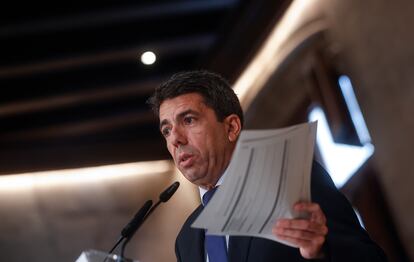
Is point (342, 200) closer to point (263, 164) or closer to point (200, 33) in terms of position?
point (263, 164)

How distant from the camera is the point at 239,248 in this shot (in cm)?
129

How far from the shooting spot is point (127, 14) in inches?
178

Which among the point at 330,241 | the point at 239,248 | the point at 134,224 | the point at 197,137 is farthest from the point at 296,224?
the point at 197,137

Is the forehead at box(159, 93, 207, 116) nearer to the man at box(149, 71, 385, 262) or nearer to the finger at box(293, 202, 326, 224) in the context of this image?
the man at box(149, 71, 385, 262)

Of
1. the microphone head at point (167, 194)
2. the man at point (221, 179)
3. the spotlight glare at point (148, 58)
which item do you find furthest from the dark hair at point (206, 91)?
the spotlight glare at point (148, 58)

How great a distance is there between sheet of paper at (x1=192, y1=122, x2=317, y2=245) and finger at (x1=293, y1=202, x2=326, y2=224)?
0.01 meters

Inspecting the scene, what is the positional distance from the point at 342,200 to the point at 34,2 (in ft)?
11.8

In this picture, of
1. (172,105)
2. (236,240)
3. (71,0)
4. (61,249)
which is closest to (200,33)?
(71,0)

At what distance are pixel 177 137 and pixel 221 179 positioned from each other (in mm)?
162

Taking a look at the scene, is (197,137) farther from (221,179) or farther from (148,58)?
(148,58)

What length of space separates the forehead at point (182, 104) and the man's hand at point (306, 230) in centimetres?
61

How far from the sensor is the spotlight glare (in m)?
5.14

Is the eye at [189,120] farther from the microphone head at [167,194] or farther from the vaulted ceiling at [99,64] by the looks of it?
the vaulted ceiling at [99,64]

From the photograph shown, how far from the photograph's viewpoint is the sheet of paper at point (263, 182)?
100 cm
